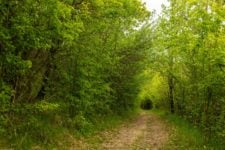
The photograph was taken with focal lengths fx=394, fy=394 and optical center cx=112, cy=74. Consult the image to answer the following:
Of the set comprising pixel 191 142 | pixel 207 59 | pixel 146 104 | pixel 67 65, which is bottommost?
pixel 191 142

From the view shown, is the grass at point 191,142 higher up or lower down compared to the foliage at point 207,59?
lower down

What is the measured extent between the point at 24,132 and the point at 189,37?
1016 centimetres

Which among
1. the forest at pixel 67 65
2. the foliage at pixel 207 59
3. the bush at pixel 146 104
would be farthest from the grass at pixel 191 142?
the bush at pixel 146 104

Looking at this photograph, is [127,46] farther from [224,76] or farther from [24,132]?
[24,132]

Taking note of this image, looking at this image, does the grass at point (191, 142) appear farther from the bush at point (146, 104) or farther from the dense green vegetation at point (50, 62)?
the bush at point (146, 104)

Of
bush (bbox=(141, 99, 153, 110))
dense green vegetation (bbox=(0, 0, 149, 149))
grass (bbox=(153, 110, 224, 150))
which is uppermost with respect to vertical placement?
dense green vegetation (bbox=(0, 0, 149, 149))

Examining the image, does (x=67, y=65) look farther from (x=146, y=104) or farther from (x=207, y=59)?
(x=146, y=104)

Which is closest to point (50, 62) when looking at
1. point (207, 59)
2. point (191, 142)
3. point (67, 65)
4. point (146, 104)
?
point (67, 65)

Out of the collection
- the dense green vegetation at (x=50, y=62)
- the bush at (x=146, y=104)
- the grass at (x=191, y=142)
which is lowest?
the grass at (x=191, y=142)

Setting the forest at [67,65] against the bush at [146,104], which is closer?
the forest at [67,65]

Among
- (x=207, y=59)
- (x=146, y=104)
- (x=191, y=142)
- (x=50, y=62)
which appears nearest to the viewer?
(x=50, y=62)

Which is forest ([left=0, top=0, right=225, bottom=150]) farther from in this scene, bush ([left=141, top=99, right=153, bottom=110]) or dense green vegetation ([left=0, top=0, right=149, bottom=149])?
bush ([left=141, top=99, right=153, bottom=110])

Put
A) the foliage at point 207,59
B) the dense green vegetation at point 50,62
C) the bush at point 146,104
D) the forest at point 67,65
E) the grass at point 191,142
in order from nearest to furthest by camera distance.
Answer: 1. the dense green vegetation at point 50,62
2. the forest at point 67,65
3. the foliage at point 207,59
4. the grass at point 191,142
5. the bush at point 146,104

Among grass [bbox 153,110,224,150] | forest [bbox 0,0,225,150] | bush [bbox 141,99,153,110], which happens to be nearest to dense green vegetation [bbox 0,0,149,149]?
forest [bbox 0,0,225,150]
